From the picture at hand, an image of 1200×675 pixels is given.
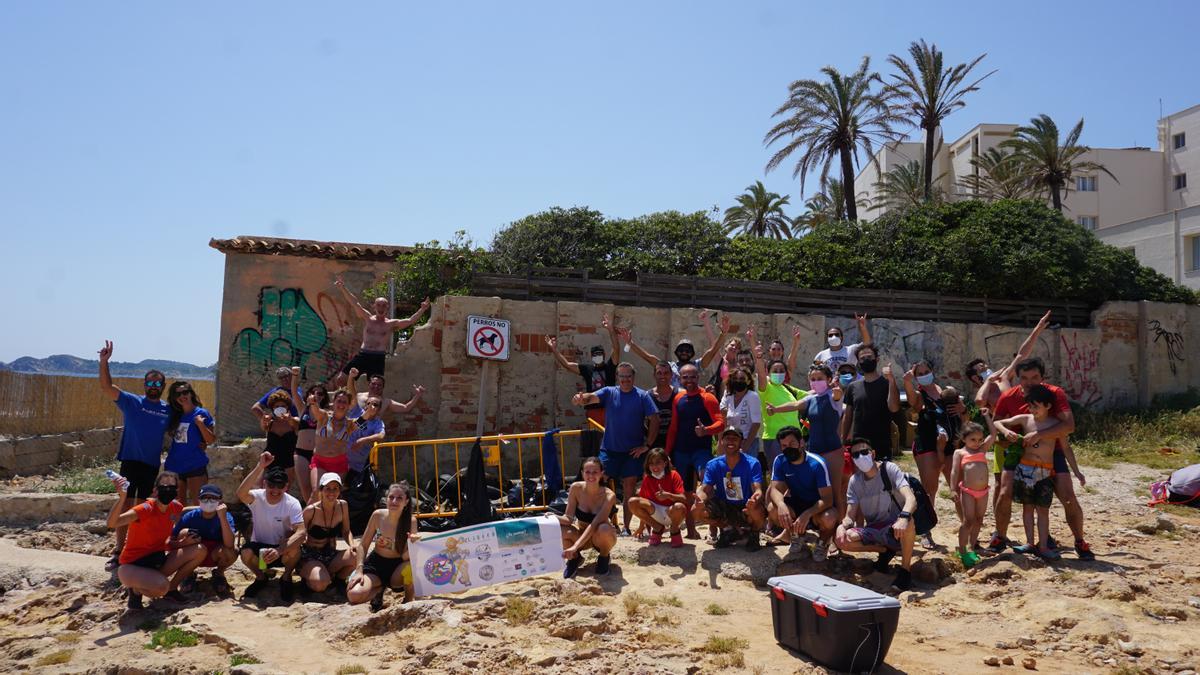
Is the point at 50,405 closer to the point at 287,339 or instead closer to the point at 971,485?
the point at 287,339

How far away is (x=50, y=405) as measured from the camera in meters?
20.3

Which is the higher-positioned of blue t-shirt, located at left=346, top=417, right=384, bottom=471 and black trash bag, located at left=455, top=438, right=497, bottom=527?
blue t-shirt, located at left=346, top=417, right=384, bottom=471

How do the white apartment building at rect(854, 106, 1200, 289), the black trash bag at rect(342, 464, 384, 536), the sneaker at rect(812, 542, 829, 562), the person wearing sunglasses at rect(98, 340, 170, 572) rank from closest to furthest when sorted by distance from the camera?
the sneaker at rect(812, 542, 829, 562), the person wearing sunglasses at rect(98, 340, 170, 572), the black trash bag at rect(342, 464, 384, 536), the white apartment building at rect(854, 106, 1200, 289)

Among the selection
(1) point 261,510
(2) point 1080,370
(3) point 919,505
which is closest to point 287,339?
(1) point 261,510

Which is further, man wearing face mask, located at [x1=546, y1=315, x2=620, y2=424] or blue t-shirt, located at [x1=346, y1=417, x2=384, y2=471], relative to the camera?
man wearing face mask, located at [x1=546, y1=315, x2=620, y2=424]

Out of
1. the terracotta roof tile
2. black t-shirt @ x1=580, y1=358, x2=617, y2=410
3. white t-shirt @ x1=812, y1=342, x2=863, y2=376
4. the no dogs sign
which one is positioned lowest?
black t-shirt @ x1=580, y1=358, x2=617, y2=410

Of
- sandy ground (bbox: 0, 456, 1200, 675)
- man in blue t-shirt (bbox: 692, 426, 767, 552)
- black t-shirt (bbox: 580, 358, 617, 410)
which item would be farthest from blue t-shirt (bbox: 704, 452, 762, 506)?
black t-shirt (bbox: 580, 358, 617, 410)

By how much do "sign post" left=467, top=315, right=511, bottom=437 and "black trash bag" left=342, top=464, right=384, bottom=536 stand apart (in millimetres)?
2721

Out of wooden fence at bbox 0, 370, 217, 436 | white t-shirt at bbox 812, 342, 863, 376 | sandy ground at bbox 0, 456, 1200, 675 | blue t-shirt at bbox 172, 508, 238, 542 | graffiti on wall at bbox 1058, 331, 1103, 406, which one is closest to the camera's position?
sandy ground at bbox 0, 456, 1200, 675

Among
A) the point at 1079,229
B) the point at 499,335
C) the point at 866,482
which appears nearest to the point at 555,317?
the point at 499,335

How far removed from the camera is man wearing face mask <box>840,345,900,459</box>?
9227 mm

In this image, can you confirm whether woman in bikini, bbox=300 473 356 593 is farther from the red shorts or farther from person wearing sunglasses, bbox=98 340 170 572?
person wearing sunglasses, bbox=98 340 170 572

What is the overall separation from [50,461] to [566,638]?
56.3ft

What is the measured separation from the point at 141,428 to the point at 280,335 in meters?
6.18
